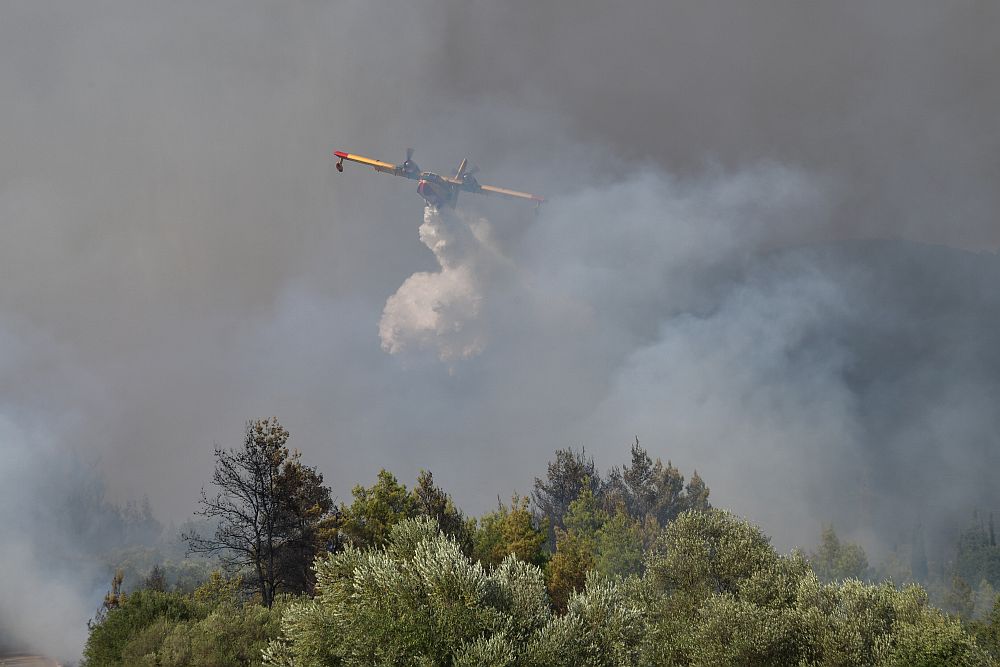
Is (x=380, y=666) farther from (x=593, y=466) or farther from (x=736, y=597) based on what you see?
(x=593, y=466)

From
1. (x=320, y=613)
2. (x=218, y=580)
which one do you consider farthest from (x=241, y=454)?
(x=320, y=613)

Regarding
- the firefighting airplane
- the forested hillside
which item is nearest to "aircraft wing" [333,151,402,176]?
the firefighting airplane

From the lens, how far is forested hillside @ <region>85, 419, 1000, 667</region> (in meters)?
29.6

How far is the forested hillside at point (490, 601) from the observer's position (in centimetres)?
2958

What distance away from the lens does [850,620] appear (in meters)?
39.1

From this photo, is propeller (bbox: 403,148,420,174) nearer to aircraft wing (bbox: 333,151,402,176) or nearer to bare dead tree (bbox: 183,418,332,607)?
aircraft wing (bbox: 333,151,402,176)

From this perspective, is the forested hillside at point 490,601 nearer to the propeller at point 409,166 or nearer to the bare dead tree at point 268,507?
the bare dead tree at point 268,507

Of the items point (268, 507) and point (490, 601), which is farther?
point (268, 507)

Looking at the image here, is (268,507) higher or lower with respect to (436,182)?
lower

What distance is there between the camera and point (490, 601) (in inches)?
1226

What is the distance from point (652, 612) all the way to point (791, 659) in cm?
955

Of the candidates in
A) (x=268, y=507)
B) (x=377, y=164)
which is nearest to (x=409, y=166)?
(x=377, y=164)

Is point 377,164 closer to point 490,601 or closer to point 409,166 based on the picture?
point 409,166

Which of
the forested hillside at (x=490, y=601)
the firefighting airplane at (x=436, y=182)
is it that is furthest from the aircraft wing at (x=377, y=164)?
the forested hillside at (x=490, y=601)
